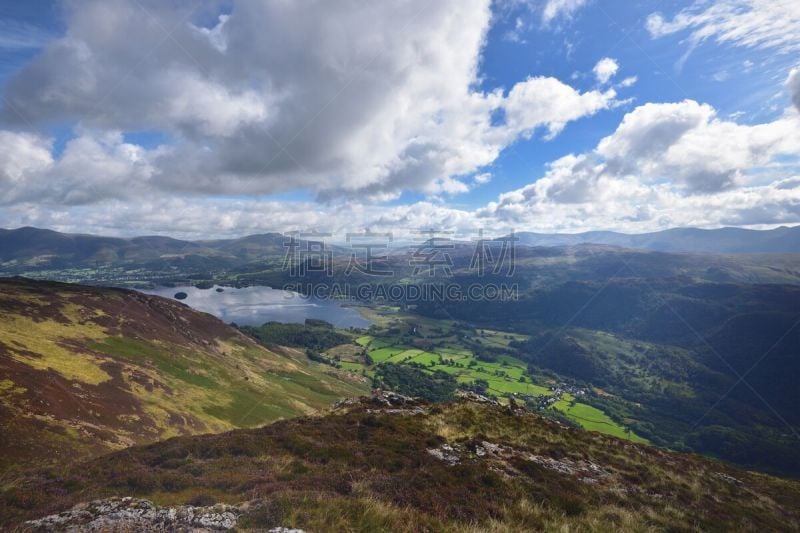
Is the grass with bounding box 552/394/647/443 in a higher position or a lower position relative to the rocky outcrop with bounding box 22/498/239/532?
lower

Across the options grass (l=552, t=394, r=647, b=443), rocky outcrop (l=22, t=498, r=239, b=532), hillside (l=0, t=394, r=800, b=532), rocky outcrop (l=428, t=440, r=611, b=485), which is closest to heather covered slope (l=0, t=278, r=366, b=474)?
hillside (l=0, t=394, r=800, b=532)

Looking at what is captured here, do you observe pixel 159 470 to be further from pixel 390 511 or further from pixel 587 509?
pixel 587 509

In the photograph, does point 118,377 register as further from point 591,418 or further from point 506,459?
point 591,418

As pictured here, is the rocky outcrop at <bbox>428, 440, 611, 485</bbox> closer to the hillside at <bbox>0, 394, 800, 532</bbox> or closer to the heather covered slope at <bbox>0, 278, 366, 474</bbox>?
the hillside at <bbox>0, 394, 800, 532</bbox>

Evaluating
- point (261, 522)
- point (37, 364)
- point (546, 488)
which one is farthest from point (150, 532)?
point (37, 364)

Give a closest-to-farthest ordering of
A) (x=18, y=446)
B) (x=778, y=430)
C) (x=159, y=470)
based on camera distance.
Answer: (x=159, y=470), (x=18, y=446), (x=778, y=430)

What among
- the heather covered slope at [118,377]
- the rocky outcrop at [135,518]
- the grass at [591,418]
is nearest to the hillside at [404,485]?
the rocky outcrop at [135,518]

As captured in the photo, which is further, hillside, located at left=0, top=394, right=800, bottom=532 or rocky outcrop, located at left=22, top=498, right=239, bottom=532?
hillside, located at left=0, top=394, right=800, bottom=532
